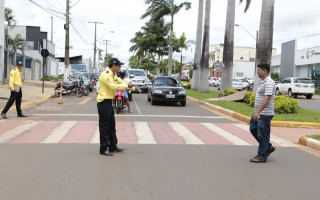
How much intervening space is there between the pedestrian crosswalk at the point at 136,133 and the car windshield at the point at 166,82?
296 inches

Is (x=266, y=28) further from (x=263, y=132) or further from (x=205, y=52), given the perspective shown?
(x=205, y=52)

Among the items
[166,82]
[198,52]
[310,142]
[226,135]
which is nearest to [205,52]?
[198,52]

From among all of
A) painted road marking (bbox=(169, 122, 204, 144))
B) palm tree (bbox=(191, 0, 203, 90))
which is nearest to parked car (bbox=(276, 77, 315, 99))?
palm tree (bbox=(191, 0, 203, 90))

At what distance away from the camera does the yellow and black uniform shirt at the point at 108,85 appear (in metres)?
6.58

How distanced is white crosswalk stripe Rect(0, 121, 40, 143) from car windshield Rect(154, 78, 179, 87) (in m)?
9.04

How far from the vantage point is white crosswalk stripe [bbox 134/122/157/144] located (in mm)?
8287

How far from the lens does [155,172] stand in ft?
18.5

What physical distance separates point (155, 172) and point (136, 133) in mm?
3784

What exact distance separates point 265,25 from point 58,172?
13.5 meters

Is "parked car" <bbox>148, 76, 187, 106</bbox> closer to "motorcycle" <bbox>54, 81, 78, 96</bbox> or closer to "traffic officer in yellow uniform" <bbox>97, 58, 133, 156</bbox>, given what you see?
"motorcycle" <bbox>54, 81, 78, 96</bbox>

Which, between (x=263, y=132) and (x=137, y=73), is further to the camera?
(x=137, y=73)

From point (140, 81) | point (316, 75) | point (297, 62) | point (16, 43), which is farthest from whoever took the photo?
point (16, 43)

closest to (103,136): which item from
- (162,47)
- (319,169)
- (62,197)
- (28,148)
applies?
(28,148)

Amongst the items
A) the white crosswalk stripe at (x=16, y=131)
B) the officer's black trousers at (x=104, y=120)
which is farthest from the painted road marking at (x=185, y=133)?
the white crosswalk stripe at (x=16, y=131)
